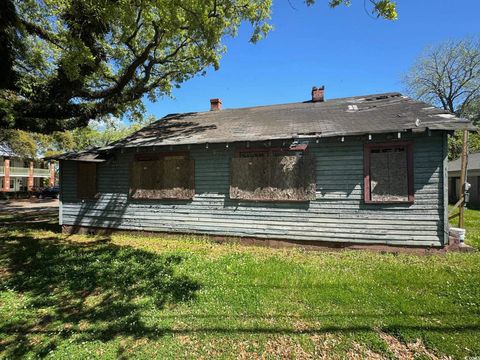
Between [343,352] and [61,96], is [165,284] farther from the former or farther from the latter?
[61,96]

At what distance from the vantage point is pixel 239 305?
195 inches

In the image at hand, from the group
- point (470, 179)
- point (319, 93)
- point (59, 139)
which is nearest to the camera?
point (319, 93)

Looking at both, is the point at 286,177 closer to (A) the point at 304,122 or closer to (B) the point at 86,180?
(A) the point at 304,122

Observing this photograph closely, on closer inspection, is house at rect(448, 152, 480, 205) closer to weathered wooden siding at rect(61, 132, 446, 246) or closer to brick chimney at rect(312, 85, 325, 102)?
brick chimney at rect(312, 85, 325, 102)

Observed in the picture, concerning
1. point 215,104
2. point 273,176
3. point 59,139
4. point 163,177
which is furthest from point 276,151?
point 59,139

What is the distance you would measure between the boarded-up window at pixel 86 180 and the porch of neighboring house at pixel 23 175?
Answer: 36.6 m

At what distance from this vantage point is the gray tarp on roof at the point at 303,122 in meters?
8.26

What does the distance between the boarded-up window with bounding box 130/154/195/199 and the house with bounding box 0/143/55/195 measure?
39.1 meters

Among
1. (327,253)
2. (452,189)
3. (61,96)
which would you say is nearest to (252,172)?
(327,253)

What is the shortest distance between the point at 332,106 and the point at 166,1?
6.96 m

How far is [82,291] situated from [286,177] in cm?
603

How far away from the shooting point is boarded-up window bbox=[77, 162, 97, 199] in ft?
38.3

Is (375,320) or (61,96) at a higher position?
(61,96)

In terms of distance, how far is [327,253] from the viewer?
822 cm
